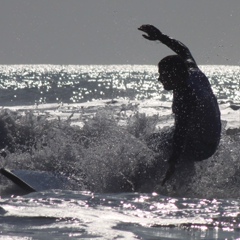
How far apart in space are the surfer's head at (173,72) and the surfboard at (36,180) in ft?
→ 5.49

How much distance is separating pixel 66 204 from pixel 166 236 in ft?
5.34

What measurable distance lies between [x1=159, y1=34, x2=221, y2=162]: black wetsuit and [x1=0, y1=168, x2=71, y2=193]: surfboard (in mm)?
1420

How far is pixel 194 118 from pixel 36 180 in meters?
1.94

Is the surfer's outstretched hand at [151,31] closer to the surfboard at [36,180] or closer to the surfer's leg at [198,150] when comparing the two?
the surfer's leg at [198,150]

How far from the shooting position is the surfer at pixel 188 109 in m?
8.83

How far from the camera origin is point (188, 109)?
8.93m

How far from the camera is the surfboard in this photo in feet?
29.6

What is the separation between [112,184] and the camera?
9.77 metres

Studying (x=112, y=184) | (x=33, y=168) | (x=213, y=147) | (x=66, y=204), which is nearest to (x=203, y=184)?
(x=213, y=147)

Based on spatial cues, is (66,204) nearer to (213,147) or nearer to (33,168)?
(213,147)

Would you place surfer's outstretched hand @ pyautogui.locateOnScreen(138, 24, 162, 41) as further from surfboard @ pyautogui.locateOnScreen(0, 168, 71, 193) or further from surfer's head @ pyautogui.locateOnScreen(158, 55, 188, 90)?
surfboard @ pyautogui.locateOnScreen(0, 168, 71, 193)

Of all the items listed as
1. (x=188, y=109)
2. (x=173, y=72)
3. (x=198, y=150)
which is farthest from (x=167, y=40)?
(x=198, y=150)

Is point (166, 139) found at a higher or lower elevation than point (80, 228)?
higher

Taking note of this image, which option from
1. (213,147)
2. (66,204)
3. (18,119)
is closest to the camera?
(66,204)
